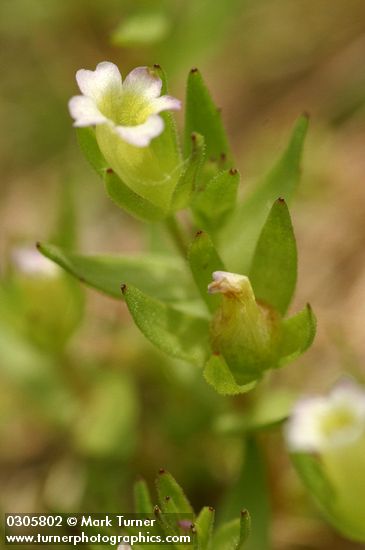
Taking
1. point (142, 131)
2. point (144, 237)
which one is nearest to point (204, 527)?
point (142, 131)

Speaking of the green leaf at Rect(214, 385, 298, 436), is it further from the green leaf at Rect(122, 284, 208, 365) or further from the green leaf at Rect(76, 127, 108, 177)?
the green leaf at Rect(76, 127, 108, 177)

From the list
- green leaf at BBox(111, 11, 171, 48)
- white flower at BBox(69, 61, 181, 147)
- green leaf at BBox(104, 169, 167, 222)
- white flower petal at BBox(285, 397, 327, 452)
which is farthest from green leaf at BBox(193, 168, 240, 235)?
green leaf at BBox(111, 11, 171, 48)

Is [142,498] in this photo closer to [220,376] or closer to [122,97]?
[220,376]

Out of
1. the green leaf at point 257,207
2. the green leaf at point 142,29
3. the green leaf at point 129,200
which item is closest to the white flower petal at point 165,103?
the green leaf at point 129,200

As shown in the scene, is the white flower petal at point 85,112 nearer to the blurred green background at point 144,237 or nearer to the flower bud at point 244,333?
the flower bud at point 244,333

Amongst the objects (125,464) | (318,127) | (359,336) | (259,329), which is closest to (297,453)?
(259,329)

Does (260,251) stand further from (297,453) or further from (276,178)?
(297,453)
